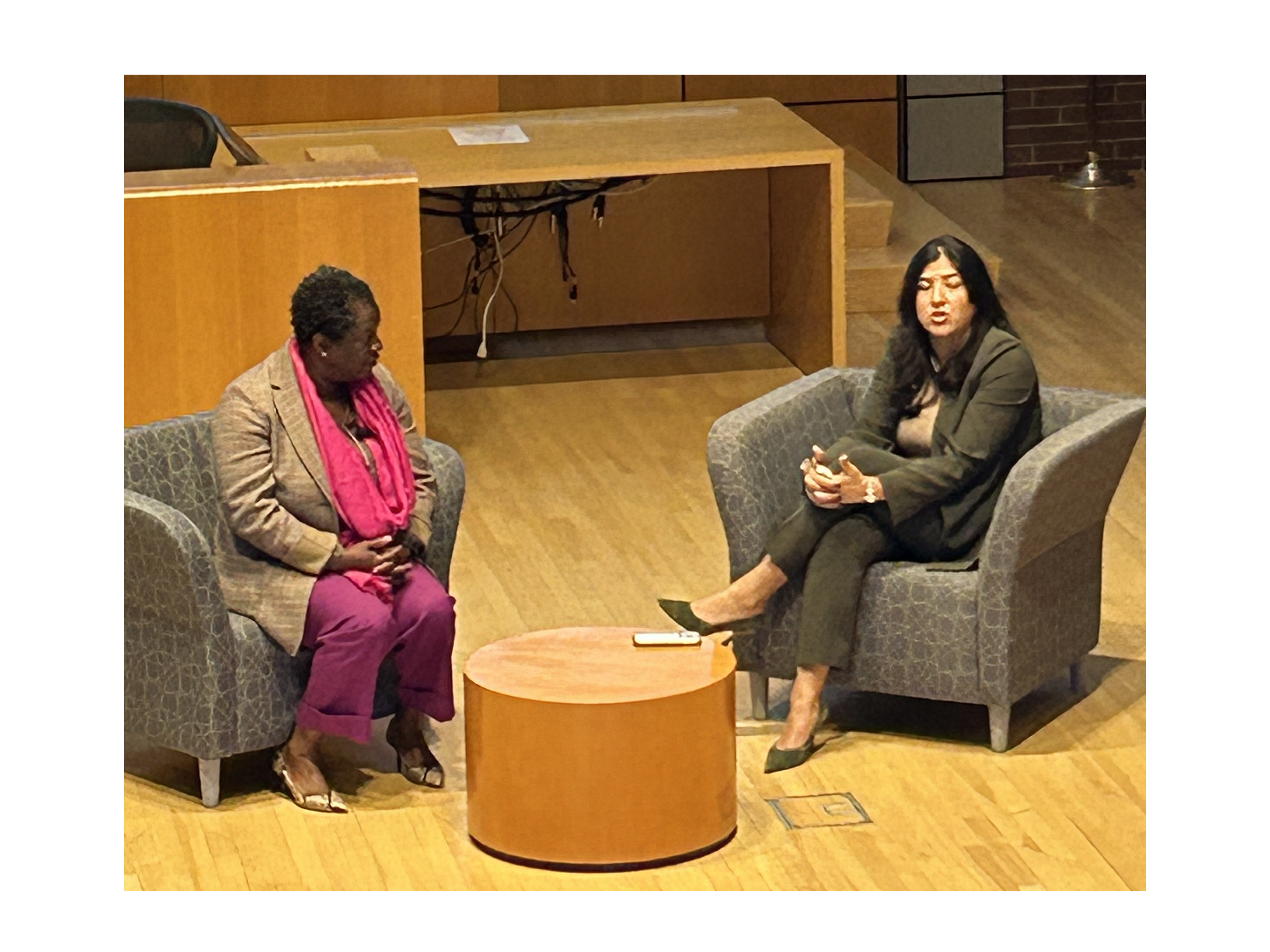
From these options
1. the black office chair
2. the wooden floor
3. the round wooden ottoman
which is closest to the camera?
the round wooden ottoman

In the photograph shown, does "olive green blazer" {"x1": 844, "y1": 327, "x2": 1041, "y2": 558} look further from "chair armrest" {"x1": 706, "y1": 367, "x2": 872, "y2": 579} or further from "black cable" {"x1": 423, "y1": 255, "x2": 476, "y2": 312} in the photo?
"black cable" {"x1": 423, "y1": 255, "x2": 476, "y2": 312}

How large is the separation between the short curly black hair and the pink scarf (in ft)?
0.27

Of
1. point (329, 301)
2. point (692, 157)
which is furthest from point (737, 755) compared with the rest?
point (692, 157)

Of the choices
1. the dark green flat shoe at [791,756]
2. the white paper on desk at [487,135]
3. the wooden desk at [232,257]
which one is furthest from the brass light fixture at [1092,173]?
the dark green flat shoe at [791,756]

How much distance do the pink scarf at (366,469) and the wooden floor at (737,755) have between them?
498mm

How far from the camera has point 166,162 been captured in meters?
6.70

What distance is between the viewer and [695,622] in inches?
191

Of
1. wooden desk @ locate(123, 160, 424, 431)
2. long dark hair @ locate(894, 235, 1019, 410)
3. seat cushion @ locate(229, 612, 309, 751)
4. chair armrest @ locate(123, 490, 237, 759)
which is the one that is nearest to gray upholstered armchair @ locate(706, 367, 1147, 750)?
long dark hair @ locate(894, 235, 1019, 410)

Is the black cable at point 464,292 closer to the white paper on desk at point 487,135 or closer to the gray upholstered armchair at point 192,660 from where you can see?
the white paper on desk at point 487,135

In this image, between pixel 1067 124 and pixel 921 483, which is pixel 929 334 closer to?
pixel 921 483

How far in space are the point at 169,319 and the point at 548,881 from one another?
2.34 meters

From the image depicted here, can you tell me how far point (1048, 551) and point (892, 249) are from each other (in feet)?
11.4

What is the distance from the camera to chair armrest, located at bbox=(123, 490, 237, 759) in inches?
169
